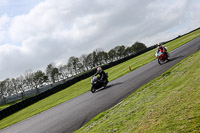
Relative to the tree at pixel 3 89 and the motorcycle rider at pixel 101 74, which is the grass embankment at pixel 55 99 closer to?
the motorcycle rider at pixel 101 74

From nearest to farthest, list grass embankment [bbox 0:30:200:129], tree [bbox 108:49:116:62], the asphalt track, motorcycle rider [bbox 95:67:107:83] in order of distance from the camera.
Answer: the asphalt track, motorcycle rider [bbox 95:67:107:83], grass embankment [bbox 0:30:200:129], tree [bbox 108:49:116:62]

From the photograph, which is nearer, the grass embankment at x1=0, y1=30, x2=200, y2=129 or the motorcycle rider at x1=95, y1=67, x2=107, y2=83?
the motorcycle rider at x1=95, y1=67, x2=107, y2=83

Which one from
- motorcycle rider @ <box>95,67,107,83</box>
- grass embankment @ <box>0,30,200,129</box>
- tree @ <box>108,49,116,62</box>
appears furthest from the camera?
tree @ <box>108,49,116,62</box>

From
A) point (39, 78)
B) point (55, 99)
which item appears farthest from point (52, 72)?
point (55, 99)

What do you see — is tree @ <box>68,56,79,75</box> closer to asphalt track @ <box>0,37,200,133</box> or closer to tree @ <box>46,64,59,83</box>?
tree @ <box>46,64,59,83</box>

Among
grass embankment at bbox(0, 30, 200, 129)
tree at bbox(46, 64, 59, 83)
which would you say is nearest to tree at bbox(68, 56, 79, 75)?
tree at bbox(46, 64, 59, 83)

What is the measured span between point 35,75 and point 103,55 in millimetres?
46742

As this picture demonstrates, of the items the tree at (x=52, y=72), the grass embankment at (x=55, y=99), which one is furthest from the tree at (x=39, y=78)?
the grass embankment at (x=55, y=99)

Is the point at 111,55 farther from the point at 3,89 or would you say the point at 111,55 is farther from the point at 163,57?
the point at 163,57

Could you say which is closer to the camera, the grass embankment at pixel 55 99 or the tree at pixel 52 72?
the grass embankment at pixel 55 99

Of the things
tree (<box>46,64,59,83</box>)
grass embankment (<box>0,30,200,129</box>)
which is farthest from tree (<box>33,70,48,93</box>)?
grass embankment (<box>0,30,200,129</box>)

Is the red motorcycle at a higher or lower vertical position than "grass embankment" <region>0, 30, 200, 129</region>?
higher

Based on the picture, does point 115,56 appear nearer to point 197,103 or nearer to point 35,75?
point 35,75

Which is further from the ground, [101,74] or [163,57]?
[101,74]
